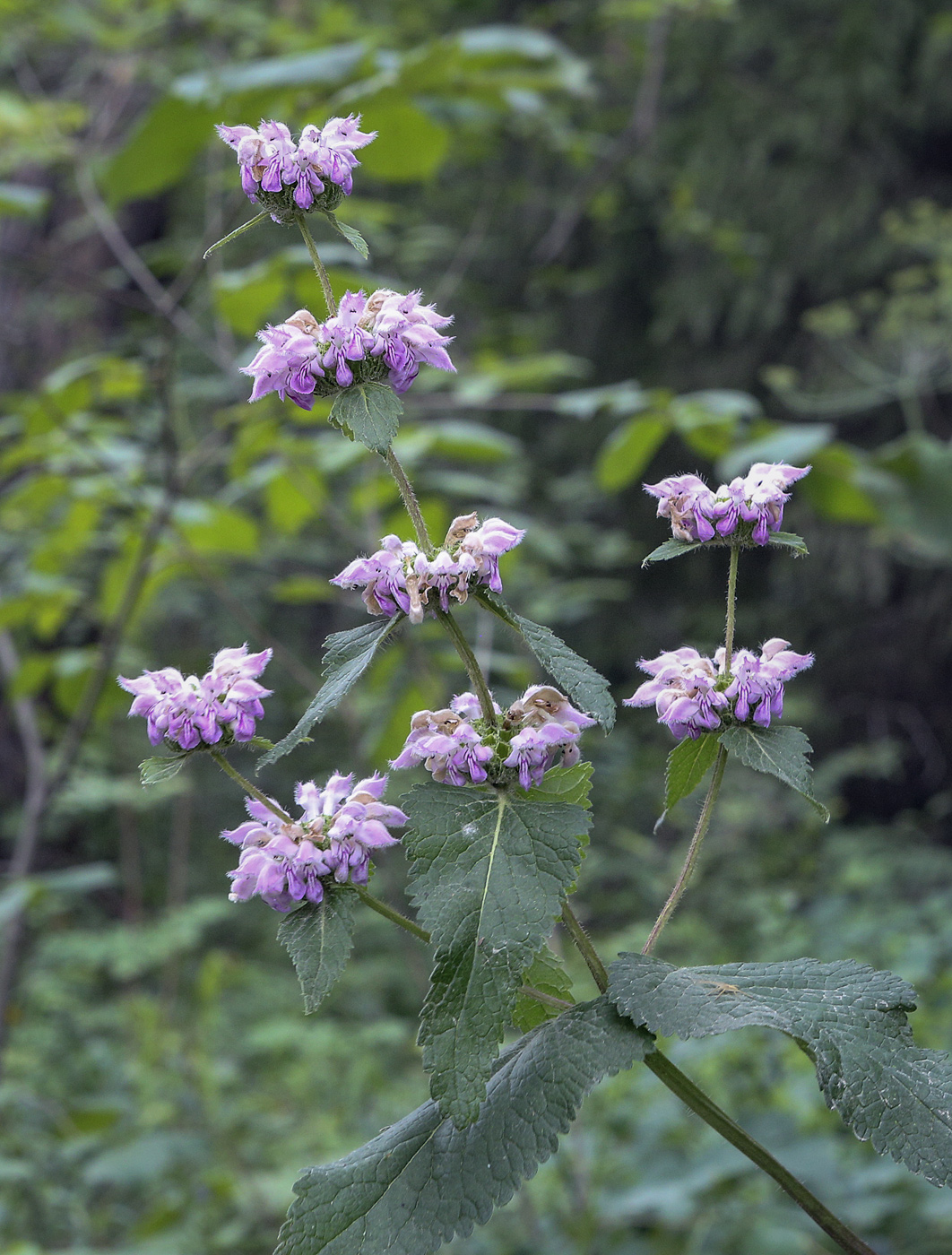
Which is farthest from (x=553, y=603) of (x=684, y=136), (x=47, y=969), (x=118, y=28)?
(x=684, y=136)

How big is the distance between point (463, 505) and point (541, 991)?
517 centimetres

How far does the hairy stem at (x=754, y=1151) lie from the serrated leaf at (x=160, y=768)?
0.43 m

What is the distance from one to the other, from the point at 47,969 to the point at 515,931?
530 cm

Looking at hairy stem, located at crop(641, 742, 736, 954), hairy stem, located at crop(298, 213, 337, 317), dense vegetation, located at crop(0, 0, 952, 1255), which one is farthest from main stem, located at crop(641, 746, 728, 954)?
dense vegetation, located at crop(0, 0, 952, 1255)

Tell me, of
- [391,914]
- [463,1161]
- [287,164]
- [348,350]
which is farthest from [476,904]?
[287,164]

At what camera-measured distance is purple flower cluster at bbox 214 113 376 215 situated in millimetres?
846

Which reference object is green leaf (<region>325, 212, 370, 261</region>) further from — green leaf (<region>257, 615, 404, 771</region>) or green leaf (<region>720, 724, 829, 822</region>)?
green leaf (<region>720, 724, 829, 822</region>)

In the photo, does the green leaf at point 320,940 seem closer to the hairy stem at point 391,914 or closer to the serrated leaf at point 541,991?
the hairy stem at point 391,914

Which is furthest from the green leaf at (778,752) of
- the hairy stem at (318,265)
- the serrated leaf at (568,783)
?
the hairy stem at (318,265)

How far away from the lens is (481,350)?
3.97 m

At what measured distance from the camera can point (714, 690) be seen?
916mm

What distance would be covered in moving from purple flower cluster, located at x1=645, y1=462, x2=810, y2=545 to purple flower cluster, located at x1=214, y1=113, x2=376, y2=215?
1.18 ft

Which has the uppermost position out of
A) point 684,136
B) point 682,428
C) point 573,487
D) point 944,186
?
point 684,136

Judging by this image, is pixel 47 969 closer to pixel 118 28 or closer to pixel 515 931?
pixel 118 28
